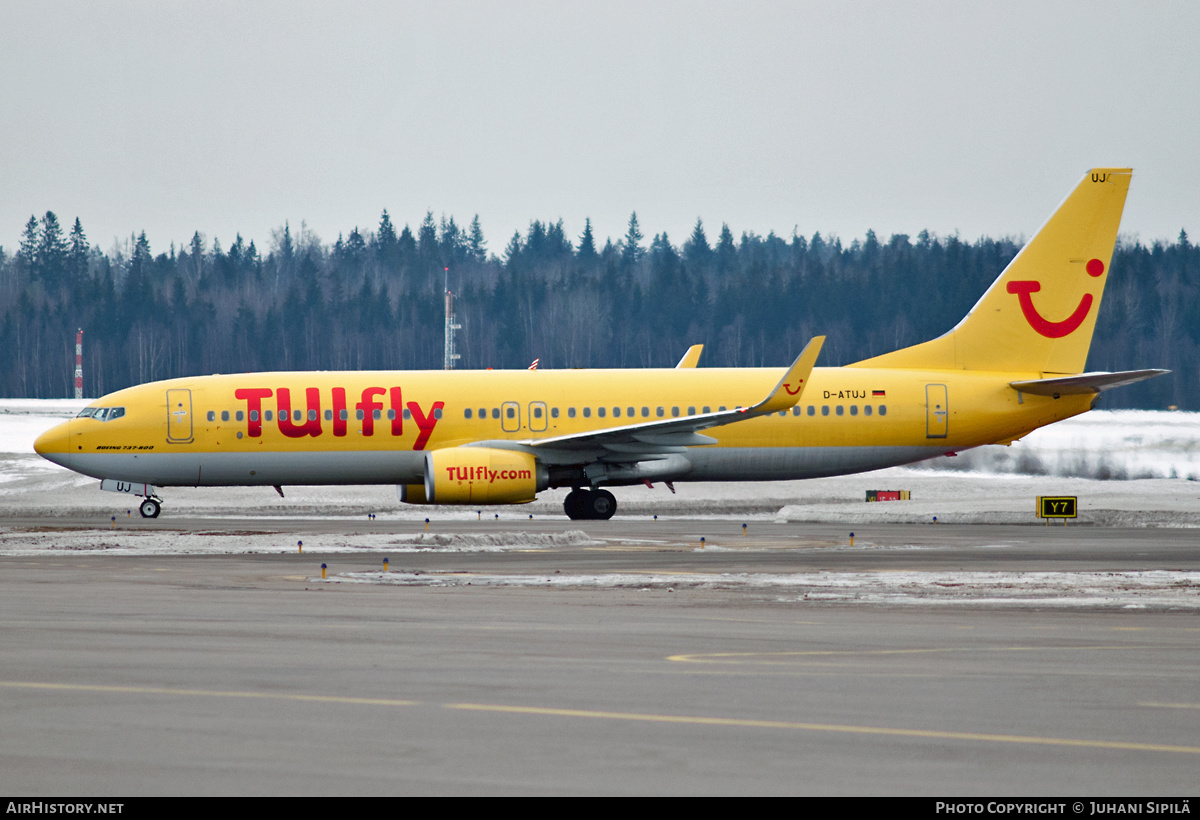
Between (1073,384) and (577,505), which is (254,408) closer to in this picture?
(577,505)

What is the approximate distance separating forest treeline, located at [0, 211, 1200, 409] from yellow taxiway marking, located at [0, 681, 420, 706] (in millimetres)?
112245

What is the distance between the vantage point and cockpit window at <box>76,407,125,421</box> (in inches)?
1310

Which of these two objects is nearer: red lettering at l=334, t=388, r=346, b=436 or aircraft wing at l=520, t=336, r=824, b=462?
aircraft wing at l=520, t=336, r=824, b=462

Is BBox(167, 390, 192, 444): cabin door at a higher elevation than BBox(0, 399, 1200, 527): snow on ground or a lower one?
higher

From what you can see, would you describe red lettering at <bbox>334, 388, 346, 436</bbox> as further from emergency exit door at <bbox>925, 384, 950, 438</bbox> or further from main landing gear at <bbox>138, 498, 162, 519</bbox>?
emergency exit door at <bbox>925, 384, 950, 438</bbox>

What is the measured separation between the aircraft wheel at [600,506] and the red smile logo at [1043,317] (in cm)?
1149

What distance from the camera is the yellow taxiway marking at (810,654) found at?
1148cm

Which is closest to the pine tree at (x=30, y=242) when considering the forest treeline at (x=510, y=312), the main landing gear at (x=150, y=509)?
the forest treeline at (x=510, y=312)

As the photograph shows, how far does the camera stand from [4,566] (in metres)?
20.9

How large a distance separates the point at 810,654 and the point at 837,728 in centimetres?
328

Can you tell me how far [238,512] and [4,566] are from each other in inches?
662

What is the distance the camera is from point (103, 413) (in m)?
33.4

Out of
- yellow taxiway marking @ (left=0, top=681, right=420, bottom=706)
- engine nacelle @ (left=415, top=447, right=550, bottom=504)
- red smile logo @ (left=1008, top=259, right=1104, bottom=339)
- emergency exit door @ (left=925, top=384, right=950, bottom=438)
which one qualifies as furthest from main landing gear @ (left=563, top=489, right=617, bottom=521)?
yellow taxiway marking @ (left=0, top=681, right=420, bottom=706)
